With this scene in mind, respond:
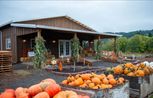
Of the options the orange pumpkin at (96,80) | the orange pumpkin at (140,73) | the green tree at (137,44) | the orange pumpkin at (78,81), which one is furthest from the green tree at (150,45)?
the orange pumpkin at (78,81)

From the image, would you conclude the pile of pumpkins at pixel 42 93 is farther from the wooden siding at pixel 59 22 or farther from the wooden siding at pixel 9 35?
the wooden siding at pixel 59 22

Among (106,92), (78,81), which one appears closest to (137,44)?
(78,81)

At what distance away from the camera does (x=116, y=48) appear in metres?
26.1

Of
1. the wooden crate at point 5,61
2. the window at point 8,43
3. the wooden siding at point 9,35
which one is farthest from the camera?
the window at point 8,43

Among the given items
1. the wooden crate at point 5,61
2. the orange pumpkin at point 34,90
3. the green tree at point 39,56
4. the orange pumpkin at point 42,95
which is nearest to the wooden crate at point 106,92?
the orange pumpkin at point 34,90

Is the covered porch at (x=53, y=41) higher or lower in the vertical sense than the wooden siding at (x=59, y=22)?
lower

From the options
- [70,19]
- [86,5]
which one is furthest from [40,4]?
[70,19]

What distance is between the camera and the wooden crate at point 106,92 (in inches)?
165

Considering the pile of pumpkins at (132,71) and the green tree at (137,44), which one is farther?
the green tree at (137,44)

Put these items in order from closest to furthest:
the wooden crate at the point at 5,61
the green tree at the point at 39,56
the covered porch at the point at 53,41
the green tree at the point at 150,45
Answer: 1. the wooden crate at the point at 5,61
2. the green tree at the point at 39,56
3. the covered porch at the point at 53,41
4. the green tree at the point at 150,45

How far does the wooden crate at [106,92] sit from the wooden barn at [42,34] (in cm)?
1373

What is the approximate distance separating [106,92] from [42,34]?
58.3ft

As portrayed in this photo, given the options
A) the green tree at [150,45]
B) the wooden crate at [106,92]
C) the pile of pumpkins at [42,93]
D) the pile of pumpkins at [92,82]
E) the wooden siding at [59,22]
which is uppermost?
the wooden siding at [59,22]

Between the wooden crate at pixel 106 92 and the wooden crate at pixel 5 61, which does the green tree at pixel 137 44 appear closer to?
the wooden crate at pixel 5 61
